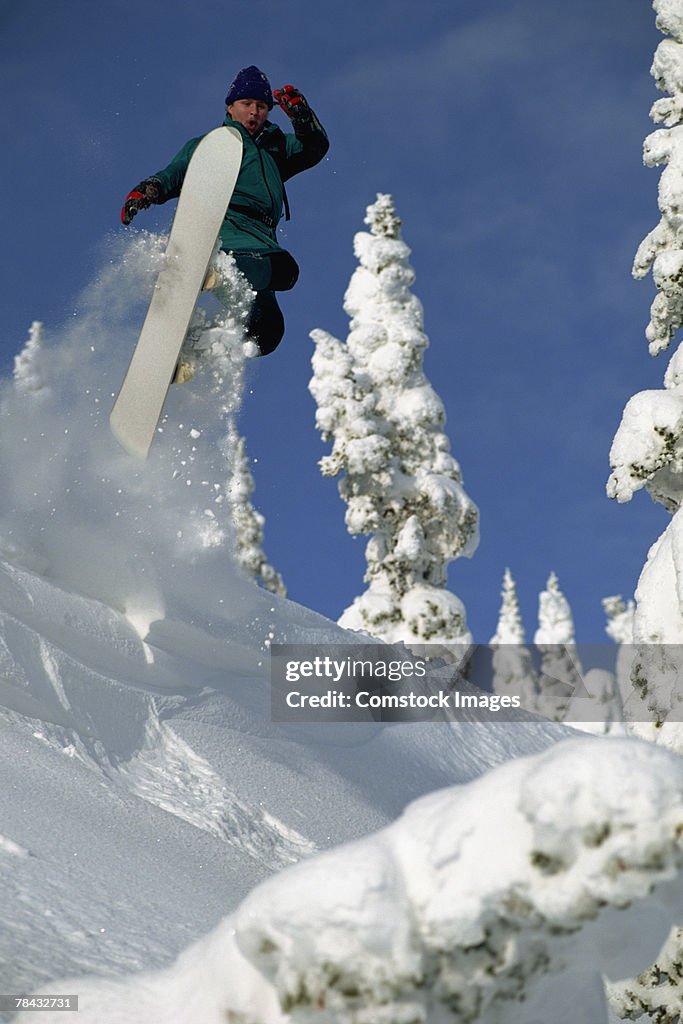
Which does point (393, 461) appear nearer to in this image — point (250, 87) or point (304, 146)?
point (304, 146)

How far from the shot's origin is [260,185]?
30.3 ft

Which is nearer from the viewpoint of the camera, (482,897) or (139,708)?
(482,897)

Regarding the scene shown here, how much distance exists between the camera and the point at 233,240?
909 centimetres

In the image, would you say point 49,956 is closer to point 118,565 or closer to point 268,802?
point 268,802

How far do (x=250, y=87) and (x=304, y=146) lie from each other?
0.77 metres

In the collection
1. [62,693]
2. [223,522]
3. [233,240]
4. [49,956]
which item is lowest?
[49,956]

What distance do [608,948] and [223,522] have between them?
26.7ft

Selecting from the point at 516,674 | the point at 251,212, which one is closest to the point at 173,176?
the point at 251,212

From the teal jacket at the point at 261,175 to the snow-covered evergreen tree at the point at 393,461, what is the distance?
7.52 meters

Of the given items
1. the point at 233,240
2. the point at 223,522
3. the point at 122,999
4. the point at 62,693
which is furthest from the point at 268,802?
the point at 233,240

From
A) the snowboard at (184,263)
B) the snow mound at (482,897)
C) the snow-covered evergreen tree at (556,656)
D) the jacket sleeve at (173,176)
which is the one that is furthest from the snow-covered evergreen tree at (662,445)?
the snow-covered evergreen tree at (556,656)

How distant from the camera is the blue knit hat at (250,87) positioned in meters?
9.48

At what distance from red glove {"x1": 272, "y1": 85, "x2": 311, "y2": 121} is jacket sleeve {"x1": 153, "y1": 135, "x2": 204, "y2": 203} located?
0.96 m

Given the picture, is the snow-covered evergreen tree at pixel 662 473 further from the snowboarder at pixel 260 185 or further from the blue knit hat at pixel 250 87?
the blue knit hat at pixel 250 87
